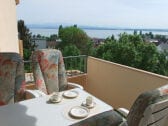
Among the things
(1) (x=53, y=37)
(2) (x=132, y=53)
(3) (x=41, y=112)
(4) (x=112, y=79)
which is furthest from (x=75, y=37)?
(3) (x=41, y=112)

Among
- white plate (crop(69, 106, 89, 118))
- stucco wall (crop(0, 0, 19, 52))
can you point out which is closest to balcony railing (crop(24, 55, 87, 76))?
stucco wall (crop(0, 0, 19, 52))

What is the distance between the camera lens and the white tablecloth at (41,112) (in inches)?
59.4

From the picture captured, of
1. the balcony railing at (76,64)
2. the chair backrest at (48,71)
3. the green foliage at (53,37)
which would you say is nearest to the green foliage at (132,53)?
the green foliage at (53,37)

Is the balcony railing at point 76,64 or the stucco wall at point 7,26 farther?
the balcony railing at point 76,64

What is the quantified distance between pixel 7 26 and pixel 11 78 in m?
1.69

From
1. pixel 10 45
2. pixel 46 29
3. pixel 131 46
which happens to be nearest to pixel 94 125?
pixel 10 45

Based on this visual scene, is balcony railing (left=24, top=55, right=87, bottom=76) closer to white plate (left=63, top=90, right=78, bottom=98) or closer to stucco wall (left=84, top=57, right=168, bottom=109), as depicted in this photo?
stucco wall (left=84, top=57, right=168, bottom=109)

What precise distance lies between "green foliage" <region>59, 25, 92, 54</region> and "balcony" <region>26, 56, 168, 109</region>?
564 inches

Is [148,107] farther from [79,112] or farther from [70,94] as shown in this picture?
[70,94]

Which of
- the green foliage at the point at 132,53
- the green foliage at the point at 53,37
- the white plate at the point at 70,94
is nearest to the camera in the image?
the white plate at the point at 70,94

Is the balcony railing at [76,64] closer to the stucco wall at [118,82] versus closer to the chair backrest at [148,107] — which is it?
the stucco wall at [118,82]

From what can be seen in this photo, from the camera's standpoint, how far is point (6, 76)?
2279 millimetres

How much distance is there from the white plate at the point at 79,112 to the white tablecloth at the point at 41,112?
0.04 meters

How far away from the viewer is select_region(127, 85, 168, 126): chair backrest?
122 centimetres
